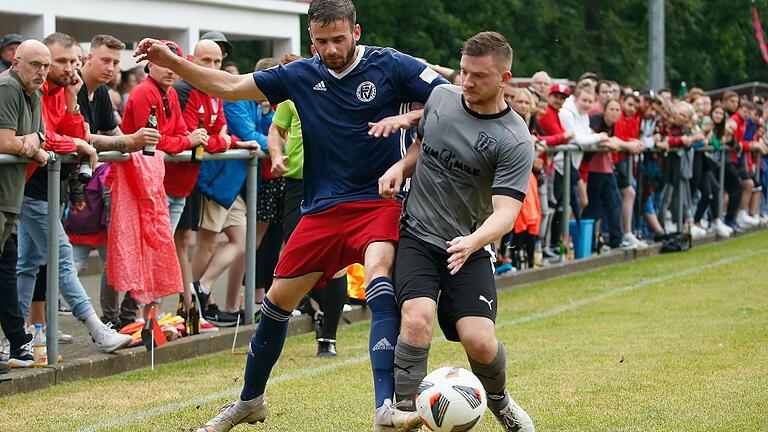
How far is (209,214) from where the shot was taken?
10602 millimetres

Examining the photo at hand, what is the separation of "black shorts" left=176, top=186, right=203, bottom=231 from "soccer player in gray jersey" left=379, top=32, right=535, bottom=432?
413 cm

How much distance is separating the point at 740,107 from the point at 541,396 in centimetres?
1634

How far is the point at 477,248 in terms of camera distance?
239 inches

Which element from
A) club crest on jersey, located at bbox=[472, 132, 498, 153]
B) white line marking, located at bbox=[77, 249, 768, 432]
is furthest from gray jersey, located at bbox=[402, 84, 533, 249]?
white line marking, located at bbox=[77, 249, 768, 432]

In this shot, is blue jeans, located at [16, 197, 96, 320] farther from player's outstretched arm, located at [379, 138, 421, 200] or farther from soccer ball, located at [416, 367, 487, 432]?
soccer ball, located at [416, 367, 487, 432]

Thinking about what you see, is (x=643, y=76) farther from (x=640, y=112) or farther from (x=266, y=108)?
(x=266, y=108)

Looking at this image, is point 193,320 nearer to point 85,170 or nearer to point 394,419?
point 85,170

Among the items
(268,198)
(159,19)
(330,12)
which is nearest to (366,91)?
(330,12)

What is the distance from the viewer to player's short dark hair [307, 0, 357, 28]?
6.36 m

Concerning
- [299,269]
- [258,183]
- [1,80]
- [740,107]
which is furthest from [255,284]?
[740,107]

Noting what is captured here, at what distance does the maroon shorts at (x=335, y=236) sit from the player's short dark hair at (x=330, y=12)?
34.6 inches

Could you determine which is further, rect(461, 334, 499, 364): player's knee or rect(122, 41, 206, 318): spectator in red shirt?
rect(122, 41, 206, 318): spectator in red shirt

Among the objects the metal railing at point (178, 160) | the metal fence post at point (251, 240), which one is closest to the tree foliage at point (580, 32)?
the metal railing at point (178, 160)

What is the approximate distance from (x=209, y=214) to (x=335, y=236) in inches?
165
